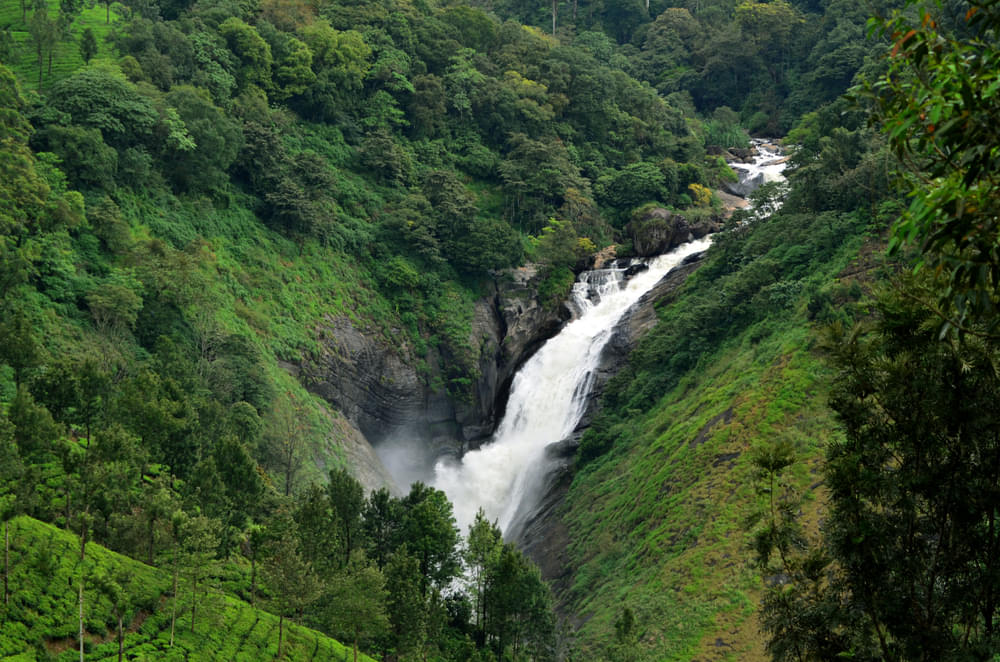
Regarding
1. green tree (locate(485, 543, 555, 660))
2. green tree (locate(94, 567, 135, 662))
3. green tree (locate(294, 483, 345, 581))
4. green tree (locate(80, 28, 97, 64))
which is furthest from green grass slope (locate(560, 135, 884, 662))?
green tree (locate(80, 28, 97, 64))

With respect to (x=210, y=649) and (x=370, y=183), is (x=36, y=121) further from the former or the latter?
(x=210, y=649)

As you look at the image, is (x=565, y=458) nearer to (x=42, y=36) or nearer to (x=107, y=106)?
(x=107, y=106)

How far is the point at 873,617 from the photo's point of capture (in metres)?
9.87

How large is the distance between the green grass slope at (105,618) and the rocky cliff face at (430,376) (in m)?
18.5

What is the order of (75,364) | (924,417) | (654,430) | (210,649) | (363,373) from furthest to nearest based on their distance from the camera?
1. (363,373)
2. (654,430)
3. (75,364)
4. (210,649)
5. (924,417)

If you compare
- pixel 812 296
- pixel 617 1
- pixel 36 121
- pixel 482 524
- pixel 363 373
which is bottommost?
pixel 482 524

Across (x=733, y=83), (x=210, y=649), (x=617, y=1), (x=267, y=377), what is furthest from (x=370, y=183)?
(x=617, y=1)

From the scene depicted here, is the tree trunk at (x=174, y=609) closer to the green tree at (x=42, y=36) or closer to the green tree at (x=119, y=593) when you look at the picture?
the green tree at (x=119, y=593)

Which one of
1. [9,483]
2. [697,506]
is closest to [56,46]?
[9,483]

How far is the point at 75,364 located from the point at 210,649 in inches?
545

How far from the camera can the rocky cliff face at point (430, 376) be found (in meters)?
46.7

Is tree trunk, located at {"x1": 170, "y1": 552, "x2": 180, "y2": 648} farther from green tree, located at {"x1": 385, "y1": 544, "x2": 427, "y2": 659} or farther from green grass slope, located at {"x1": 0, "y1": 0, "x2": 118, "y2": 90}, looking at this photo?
green grass slope, located at {"x1": 0, "y1": 0, "x2": 118, "y2": 90}

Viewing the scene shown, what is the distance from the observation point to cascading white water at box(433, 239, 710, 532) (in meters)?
46.7

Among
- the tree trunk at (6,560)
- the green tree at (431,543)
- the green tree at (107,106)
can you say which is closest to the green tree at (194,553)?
the tree trunk at (6,560)
